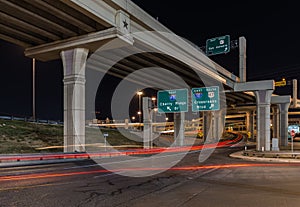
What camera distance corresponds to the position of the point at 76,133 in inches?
864

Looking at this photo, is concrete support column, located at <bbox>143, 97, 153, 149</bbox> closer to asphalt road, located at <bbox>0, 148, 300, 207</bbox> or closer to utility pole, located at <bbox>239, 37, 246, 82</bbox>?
utility pole, located at <bbox>239, 37, 246, 82</bbox>

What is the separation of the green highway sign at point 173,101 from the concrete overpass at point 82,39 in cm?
235

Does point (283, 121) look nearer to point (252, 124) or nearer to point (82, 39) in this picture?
point (252, 124)

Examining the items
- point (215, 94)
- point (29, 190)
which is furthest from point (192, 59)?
point (29, 190)

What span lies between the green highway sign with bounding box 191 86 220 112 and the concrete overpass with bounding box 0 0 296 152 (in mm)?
1795

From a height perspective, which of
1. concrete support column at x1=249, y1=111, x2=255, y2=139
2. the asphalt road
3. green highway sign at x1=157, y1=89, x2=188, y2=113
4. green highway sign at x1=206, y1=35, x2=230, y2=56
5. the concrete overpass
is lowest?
concrete support column at x1=249, y1=111, x2=255, y2=139

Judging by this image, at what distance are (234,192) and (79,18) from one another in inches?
528

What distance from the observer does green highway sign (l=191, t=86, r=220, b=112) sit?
29.3 m

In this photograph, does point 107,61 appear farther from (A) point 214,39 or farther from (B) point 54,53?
(A) point 214,39

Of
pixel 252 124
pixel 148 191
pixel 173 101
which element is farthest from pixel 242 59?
pixel 252 124

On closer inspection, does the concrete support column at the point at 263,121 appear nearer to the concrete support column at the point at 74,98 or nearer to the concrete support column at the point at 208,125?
the concrete support column at the point at 74,98

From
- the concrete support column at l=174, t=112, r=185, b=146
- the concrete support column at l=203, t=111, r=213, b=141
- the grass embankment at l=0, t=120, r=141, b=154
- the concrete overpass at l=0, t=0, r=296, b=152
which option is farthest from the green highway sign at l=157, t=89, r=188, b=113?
the concrete support column at l=203, t=111, r=213, b=141

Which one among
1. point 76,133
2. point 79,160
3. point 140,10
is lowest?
point 79,160

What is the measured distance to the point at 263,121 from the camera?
3441 cm
